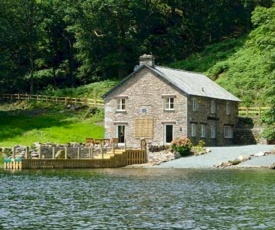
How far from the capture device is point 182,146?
62844mm

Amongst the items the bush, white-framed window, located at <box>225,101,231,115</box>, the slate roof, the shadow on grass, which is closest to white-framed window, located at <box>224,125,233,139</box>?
white-framed window, located at <box>225,101,231,115</box>

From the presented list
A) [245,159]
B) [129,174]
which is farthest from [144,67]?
[129,174]

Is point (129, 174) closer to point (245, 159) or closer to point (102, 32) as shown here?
point (245, 159)

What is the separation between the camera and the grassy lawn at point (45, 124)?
73944mm

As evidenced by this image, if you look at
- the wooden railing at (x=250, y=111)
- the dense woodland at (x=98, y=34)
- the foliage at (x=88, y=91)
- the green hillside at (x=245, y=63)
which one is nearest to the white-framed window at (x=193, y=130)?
the green hillside at (x=245, y=63)

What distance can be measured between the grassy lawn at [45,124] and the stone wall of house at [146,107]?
5.38 m

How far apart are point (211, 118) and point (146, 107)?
7112mm

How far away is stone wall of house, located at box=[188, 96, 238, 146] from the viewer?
225 ft

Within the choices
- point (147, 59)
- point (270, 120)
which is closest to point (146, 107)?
point (147, 59)

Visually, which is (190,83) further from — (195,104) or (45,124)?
(45,124)

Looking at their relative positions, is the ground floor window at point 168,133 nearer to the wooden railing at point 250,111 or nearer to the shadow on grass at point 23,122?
the wooden railing at point 250,111

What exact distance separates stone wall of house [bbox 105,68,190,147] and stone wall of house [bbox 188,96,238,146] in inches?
45.2

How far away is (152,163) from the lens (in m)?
62.0

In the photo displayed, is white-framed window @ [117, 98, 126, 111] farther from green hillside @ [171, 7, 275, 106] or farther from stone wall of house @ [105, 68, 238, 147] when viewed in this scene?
green hillside @ [171, 7, 275, 106]
